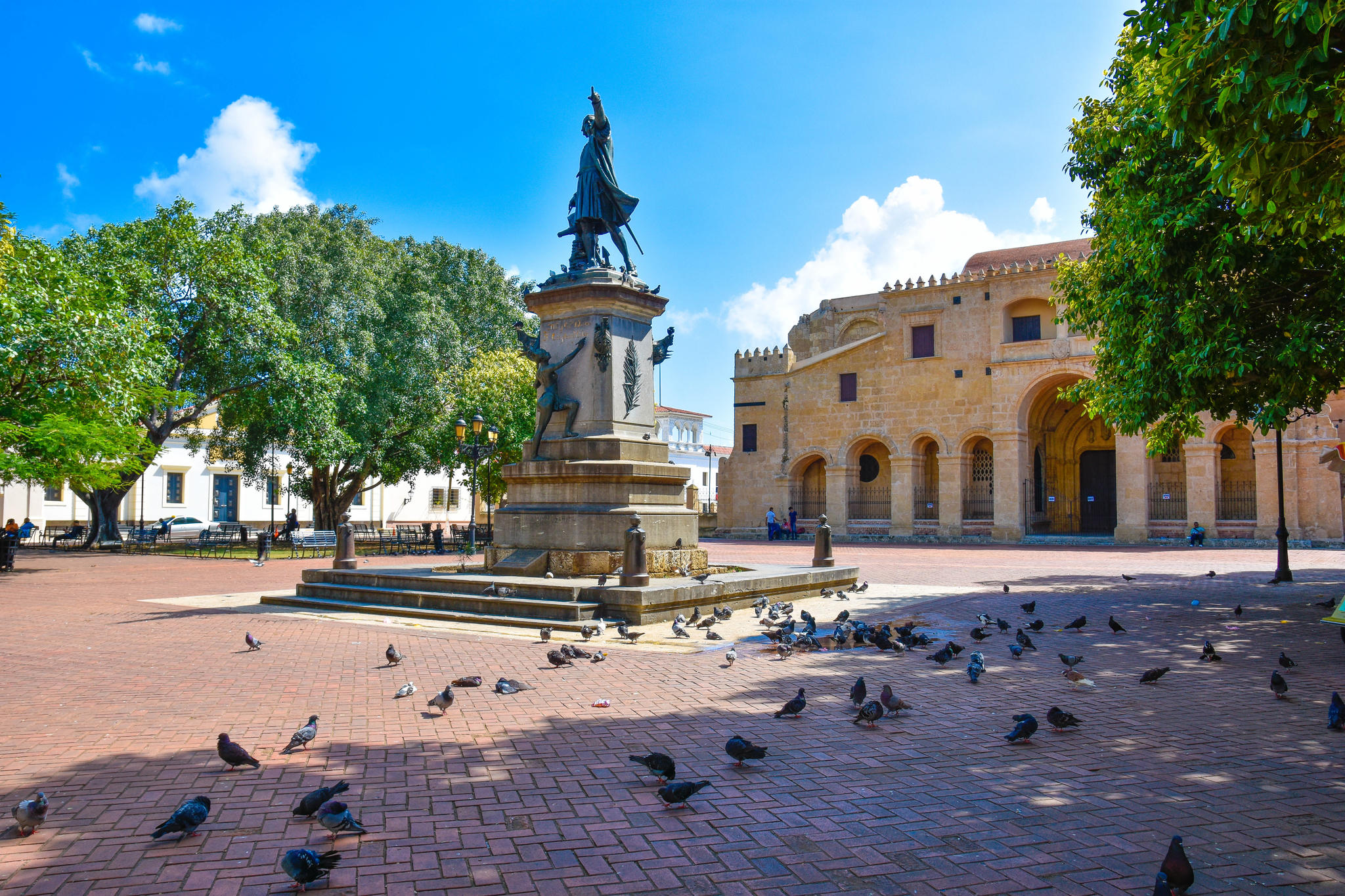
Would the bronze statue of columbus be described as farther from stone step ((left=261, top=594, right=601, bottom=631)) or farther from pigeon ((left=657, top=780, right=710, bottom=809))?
pigeon ((left=657, top=780, right=710, bottom=809))

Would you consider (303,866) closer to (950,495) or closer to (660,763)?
(660,763)

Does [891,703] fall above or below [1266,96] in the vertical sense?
below

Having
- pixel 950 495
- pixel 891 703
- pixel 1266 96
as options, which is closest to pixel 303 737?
pixel 891 703

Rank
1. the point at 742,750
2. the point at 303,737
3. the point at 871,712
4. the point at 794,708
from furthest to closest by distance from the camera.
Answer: the point at 794,708, the point at 871,712, the point at 303,737, the point at 742,750

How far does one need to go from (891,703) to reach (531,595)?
619 cm

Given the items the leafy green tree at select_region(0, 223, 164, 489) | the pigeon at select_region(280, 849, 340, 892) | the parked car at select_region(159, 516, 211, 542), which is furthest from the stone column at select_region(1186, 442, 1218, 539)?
the parked car at select_region(159, 516, 211, 542)

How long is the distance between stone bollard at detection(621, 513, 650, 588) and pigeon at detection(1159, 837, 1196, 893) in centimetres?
802

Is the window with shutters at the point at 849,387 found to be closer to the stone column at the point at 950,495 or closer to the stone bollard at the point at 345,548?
the stone column at the point at 950,495

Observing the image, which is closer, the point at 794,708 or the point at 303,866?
the point at 303,866

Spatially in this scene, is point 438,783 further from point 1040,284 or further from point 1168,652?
point 1040,284

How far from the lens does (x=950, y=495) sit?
37.7 metres

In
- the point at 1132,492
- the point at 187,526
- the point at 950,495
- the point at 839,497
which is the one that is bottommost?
the point at 187,526

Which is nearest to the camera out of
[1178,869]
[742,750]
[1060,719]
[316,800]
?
[1178,869]

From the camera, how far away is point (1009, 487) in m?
36.1
